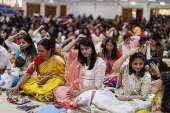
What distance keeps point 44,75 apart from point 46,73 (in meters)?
0.05

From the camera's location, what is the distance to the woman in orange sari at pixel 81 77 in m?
3.16

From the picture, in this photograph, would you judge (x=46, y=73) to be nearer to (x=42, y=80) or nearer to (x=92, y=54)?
(x=42, y=80)

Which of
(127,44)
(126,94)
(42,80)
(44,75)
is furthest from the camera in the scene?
(127,44)

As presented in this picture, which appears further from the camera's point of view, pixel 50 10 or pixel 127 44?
pixel 50 10

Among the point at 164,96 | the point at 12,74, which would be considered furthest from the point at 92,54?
the point at 12,74

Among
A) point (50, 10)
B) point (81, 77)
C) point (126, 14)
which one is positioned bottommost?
point (81, 77)

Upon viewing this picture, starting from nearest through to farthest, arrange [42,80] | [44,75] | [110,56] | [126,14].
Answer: [42,80] < [44,75] < [110,56] < [126,14]

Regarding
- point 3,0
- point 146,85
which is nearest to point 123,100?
point 146,85

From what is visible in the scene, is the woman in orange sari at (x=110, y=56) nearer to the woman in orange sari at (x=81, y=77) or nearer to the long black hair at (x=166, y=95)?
the woman in orange sari at (x=81, y=77)

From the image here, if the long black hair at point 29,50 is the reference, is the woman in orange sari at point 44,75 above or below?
below

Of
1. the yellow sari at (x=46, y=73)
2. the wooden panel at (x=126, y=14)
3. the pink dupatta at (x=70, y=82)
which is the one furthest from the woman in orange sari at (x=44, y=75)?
the wooden panel at (x=126, y=14)

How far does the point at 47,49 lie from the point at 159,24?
394 inches

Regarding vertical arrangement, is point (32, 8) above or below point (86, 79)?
above

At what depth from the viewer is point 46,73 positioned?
143 inches
